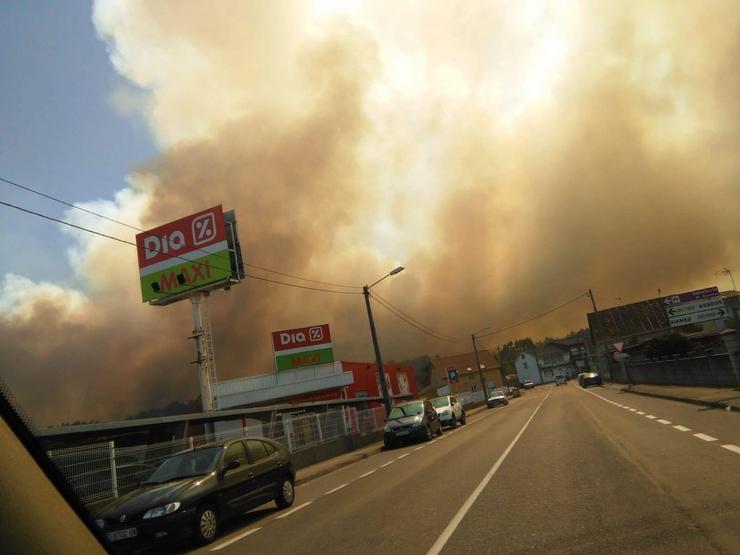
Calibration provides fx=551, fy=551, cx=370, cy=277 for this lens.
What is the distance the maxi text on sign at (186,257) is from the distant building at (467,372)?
7631cm

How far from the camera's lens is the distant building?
10681 centimetres

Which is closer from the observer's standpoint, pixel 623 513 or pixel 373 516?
pixel 623 513

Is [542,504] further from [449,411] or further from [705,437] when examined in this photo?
[449,411]

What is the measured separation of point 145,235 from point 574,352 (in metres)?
120

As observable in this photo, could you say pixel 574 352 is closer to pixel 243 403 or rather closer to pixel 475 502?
pixel 243 403

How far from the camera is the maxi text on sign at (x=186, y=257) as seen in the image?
110 ft

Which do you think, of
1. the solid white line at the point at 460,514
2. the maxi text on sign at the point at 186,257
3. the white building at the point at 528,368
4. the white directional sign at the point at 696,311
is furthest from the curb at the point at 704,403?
the white building at the point at 528,368

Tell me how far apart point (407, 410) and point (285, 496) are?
524 inches

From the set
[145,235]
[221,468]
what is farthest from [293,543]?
[145,235]

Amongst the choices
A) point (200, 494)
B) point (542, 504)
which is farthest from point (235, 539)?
point (542, 504)

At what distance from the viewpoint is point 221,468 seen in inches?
358

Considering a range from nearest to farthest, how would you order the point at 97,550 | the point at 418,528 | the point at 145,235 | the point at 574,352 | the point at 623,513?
the point at 97,550 < the point at 623,513 < the point at 418,528 < the point at 145,235 < the point at 574,352

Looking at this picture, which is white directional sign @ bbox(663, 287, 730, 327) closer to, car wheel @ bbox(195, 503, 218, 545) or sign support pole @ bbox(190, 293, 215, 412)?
sign support pole @ bbox(190, 293, 215, 412)

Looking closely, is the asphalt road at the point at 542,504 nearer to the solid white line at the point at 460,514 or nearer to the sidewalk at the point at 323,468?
the solid white line at the point at 460,514
